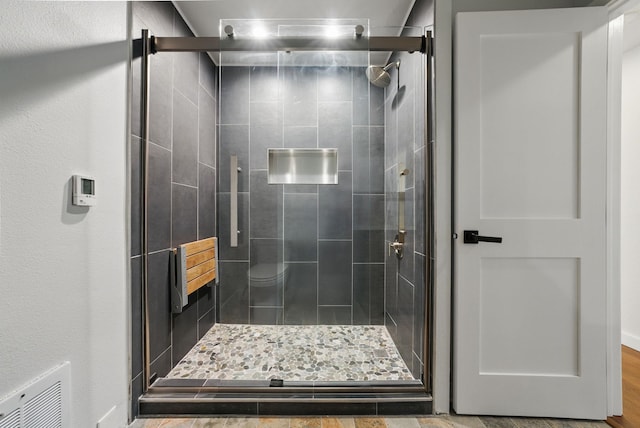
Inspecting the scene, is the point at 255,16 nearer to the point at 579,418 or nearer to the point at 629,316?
the point at 579,418

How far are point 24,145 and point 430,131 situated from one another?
1677 mm

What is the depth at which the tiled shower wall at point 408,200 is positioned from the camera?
1.54 m

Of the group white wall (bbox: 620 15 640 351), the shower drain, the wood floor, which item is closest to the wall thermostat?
the shower drain

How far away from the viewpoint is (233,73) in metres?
1.44

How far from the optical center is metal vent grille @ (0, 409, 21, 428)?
0.77m

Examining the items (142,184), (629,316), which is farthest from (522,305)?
(142,184)

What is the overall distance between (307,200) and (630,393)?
212cm

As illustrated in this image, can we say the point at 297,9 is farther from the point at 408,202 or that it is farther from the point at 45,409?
the point at 45,409

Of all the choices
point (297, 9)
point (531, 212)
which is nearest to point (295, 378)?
point (531, 212)

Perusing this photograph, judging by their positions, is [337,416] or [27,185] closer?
[27,185]

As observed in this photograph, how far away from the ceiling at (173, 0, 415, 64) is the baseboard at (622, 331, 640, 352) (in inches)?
116

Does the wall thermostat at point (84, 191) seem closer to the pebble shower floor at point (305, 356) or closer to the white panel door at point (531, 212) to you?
the pebble shower floor at point (305, 356)

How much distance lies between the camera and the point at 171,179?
170cm

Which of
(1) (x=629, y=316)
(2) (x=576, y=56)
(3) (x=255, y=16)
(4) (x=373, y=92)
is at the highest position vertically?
(3) (x=255, y=16)
